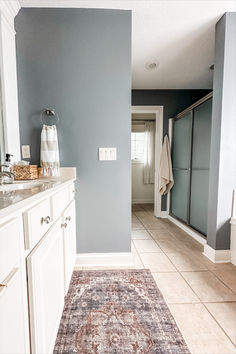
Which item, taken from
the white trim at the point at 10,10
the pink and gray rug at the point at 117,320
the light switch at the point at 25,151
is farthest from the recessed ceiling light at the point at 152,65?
the pink and gray rug at the point at 117,320

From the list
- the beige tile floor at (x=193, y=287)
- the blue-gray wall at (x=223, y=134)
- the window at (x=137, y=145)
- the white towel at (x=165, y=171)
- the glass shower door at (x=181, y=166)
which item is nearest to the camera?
the beige tile floor at (x=193, y=287)

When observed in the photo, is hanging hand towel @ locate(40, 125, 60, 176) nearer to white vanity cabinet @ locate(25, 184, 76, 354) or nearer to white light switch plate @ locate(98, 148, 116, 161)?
white light switch plate @ locate(98, 148, 116, 161)

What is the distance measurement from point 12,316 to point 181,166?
2.59m

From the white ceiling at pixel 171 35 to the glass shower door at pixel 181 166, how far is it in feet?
2.14

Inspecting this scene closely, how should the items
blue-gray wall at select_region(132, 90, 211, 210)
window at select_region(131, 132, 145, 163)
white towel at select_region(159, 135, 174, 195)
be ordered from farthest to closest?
window at select_region(131, 132, 145, 163) < blue-gray wall at select_region(132, 90, 211, 210) < white towel at select_region(159, 135, 174, 195)

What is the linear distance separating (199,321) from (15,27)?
259 centimetres

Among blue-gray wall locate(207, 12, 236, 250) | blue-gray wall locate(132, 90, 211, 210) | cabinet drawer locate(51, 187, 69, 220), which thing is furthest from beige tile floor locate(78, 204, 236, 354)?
blue-gray wall locate(132, 90, 211, 210)

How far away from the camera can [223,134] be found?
163cm

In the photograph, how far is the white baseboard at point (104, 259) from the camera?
1652 mm

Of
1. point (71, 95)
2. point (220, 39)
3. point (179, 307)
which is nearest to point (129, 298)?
point (179, 307)

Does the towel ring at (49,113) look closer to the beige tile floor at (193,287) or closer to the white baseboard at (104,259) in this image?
the white baseboard at (104,259)

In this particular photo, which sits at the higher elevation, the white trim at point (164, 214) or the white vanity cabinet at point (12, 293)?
the white vanity cabinet at point (12, 293)

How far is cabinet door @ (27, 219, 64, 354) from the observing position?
61 centimetres

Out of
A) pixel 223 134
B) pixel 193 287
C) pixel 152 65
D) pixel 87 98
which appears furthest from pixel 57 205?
pixel 152 65
